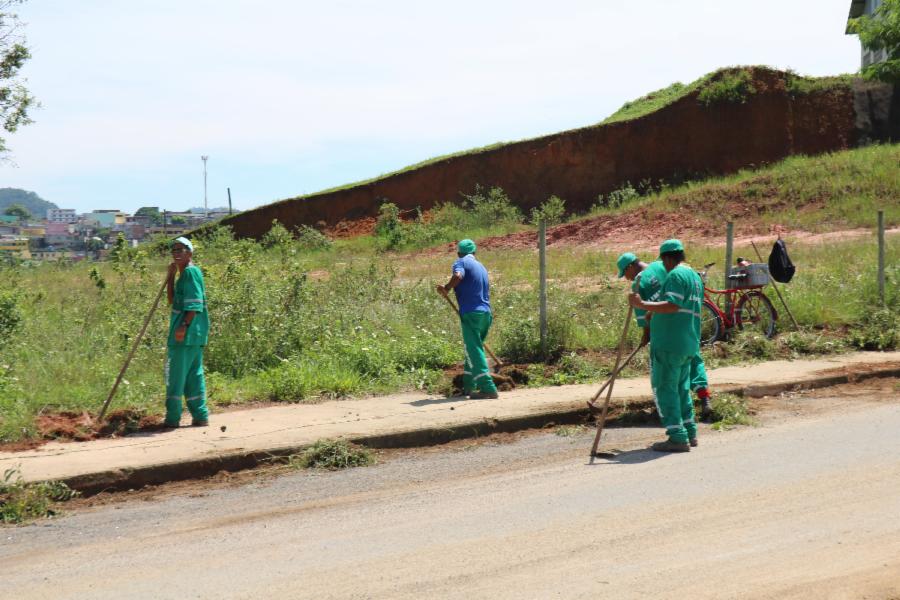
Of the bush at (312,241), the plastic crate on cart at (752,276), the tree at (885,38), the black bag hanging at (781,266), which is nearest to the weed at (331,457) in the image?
the plastic crate on cart at (752,276)

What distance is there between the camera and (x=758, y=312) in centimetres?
1453

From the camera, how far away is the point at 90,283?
23031mm

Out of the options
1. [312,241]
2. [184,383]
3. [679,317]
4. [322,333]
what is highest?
[312,241]

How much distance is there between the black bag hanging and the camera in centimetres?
1490

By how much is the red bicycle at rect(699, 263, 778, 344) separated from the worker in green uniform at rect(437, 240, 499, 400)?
14.6ft

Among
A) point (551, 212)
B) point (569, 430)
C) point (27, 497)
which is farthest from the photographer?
point (551, 212)

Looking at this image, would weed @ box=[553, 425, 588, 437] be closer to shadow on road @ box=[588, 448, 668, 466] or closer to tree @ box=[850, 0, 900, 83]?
shadow on road @ box=[588, 448, 668, 466]

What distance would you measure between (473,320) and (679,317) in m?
2.91

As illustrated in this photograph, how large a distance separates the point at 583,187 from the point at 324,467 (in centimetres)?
3566

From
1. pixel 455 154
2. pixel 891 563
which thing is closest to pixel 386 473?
pixel 891 563

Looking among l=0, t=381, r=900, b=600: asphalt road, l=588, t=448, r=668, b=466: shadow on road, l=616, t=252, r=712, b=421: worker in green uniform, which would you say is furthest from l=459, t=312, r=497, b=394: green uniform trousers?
l=588, t=448, r=668, b=466: shadow on road

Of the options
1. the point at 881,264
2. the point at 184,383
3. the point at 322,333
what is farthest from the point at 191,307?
the point at 881,264

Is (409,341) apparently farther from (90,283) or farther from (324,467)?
(90,283)

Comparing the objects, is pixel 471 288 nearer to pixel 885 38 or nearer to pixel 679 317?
pixel 679 317
